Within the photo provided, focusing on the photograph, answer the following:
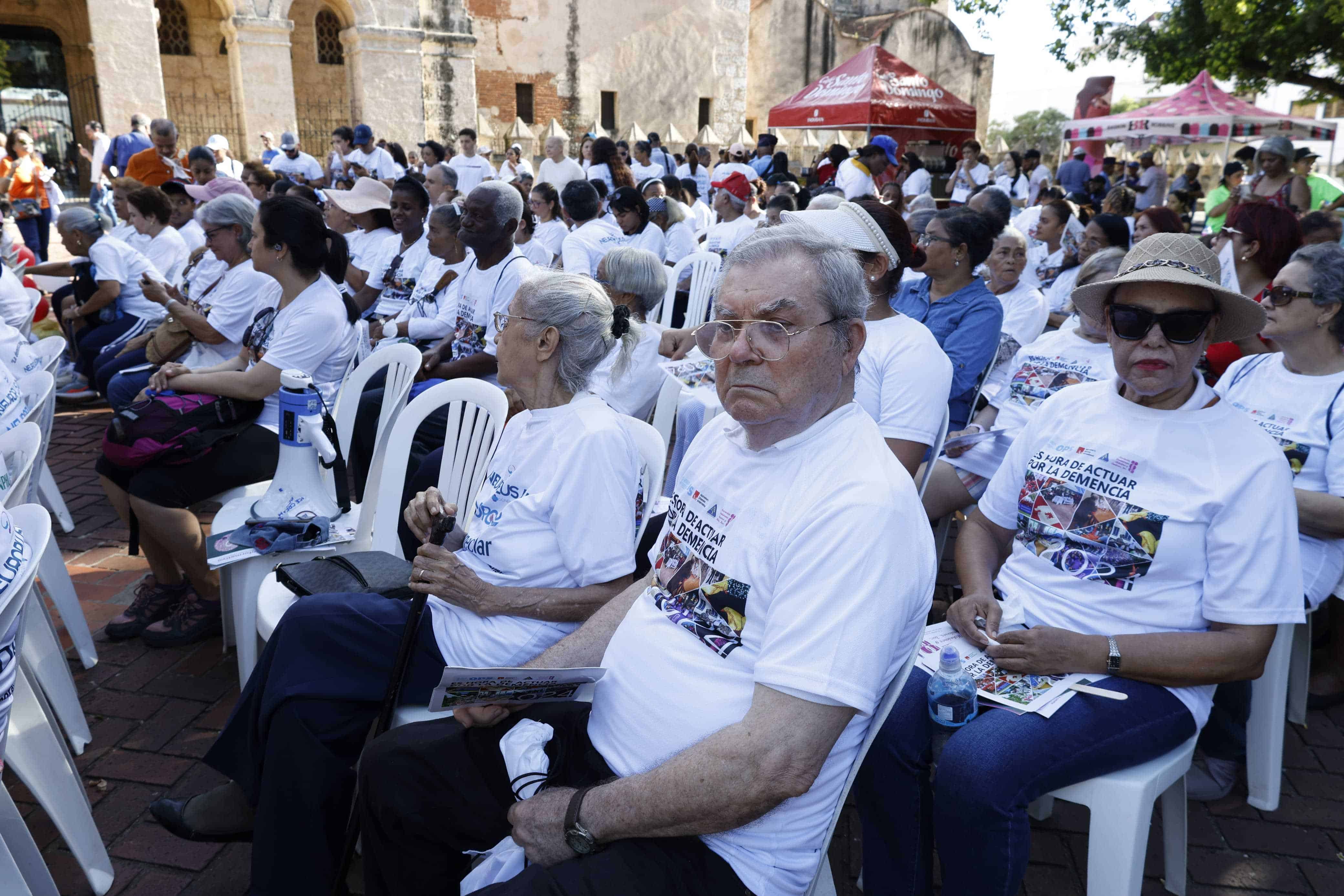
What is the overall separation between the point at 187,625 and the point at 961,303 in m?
3.33

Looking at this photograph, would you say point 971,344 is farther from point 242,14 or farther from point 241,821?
point 242,14

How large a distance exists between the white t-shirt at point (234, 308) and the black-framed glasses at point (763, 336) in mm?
2786

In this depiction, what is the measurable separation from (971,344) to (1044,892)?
2157 mm

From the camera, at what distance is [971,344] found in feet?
12.4

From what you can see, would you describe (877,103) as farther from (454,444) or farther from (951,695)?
(951,695)

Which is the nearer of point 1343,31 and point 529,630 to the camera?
point 529,630

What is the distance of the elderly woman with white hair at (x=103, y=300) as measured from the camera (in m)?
A: 6.00

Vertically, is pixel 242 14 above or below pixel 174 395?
above

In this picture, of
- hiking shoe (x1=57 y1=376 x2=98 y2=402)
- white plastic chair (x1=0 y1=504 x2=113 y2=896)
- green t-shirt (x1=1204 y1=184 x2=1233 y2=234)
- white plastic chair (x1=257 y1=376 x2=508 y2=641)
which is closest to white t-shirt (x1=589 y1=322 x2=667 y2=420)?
white plastic chair (x1=257 y1=376 x2=508 y2=641)

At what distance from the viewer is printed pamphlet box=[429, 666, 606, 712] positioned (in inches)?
66.5

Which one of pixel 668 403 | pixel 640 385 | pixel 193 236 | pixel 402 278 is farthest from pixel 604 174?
pixel 668 403

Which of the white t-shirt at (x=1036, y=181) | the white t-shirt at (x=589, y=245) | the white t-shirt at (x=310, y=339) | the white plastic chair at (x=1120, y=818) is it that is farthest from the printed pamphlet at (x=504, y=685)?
the white t-shirt at (x=1036, y=181)

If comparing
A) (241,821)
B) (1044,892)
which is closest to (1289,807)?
(1044,892)

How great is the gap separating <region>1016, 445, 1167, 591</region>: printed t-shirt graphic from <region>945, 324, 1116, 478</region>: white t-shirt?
1186mm
